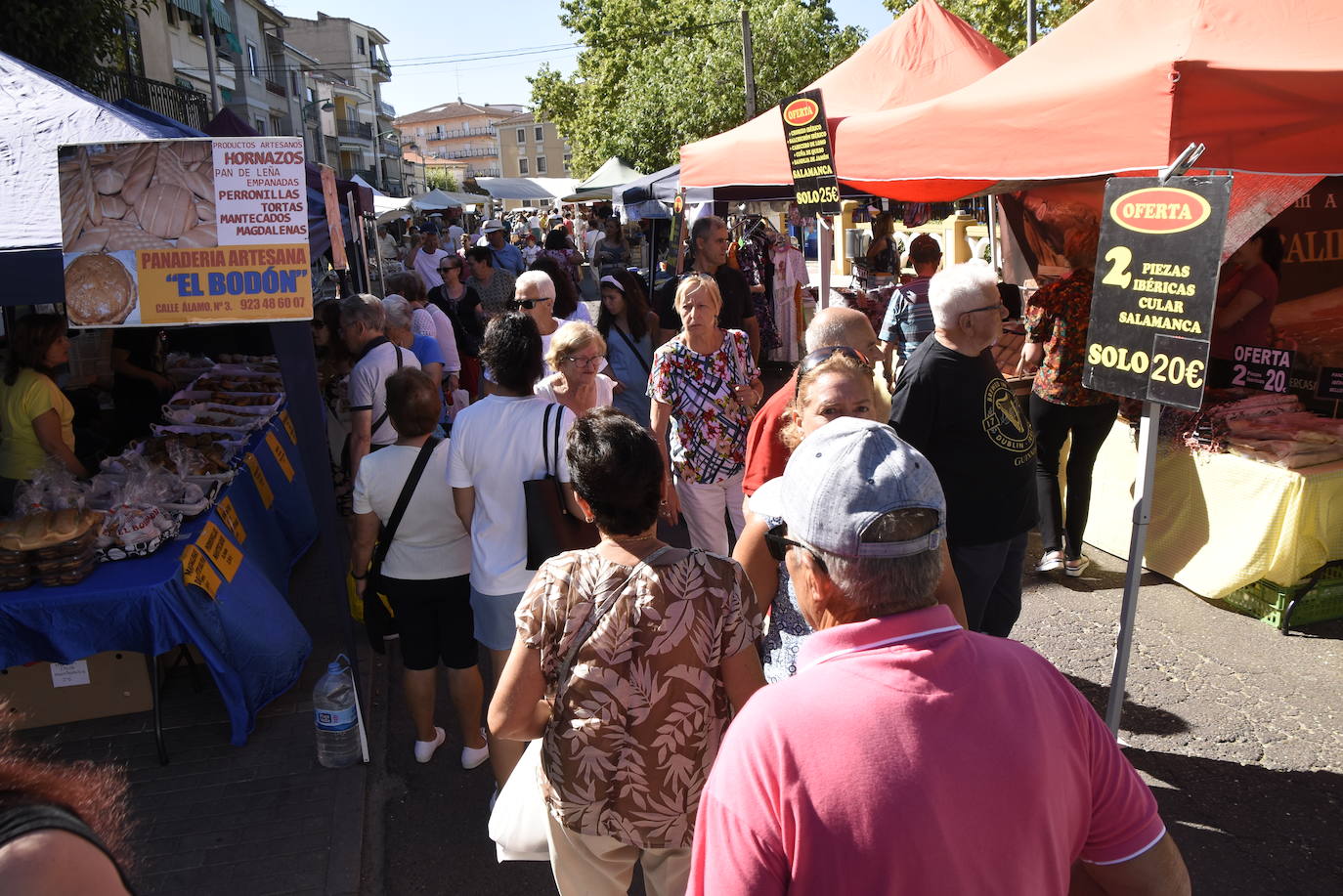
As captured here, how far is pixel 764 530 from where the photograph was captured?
2439mm

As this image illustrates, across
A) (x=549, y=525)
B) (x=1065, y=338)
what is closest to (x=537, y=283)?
(x=549, y=525)

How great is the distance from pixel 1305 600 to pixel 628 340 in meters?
4.03

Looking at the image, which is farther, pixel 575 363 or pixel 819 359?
pixel 575 363

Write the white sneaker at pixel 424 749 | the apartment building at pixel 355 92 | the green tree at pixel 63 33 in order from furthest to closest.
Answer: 1. the apartment building at pixel 355 92
2. the green tree at pixel 63 33
3. the white sneaker at pixel 424 749

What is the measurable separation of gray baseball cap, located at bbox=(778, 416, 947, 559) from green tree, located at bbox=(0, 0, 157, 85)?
32.1ft

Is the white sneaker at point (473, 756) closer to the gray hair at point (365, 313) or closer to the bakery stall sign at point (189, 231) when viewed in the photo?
the bakery stall sign at point (189, 231)

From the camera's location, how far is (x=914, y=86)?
687 centimetres

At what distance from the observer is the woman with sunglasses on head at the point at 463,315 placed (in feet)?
29.6

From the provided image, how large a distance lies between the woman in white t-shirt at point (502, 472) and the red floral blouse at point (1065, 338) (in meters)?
3.03

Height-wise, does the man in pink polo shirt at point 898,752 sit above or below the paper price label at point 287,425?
above

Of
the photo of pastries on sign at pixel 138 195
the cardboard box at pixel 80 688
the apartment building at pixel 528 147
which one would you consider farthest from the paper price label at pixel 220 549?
the apartment building at pixel 528 147

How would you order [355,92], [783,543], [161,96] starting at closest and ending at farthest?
[783,543], [161,96], [355,92]

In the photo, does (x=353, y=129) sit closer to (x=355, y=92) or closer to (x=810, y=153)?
(x=355, y=92)

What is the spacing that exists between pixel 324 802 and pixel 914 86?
5965mm
